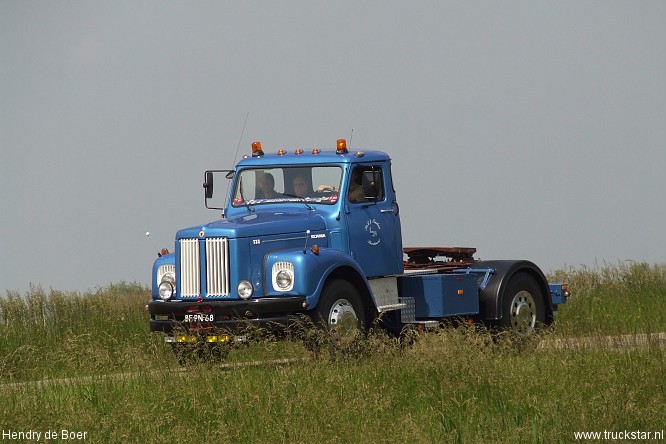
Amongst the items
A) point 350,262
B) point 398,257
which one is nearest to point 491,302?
point 398,257

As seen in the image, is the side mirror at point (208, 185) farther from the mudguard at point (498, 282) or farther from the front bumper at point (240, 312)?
the mudguard at point (498, 282)

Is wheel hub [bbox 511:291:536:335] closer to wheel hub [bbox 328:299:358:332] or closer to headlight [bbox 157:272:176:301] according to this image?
wheel hub [bbox 328:299:358:332]

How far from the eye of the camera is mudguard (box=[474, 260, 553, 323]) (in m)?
16.3

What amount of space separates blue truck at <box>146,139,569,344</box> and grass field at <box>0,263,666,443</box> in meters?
0.55

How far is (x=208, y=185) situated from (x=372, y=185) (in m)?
2.11

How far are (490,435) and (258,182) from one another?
711 centimetres

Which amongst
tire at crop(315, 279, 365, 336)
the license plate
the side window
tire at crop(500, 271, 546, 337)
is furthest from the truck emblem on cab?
the license plate

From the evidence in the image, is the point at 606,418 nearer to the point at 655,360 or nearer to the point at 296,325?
the point at 655,360

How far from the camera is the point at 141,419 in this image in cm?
984

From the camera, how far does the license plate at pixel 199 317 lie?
1381 cm

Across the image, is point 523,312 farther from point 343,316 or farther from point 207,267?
point 207,267

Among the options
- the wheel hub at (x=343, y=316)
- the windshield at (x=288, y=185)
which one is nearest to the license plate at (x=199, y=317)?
the wheel hub at (x=343, y=316)

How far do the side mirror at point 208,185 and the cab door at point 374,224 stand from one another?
5.72ft

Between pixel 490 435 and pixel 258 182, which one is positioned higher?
pixel 258 182
